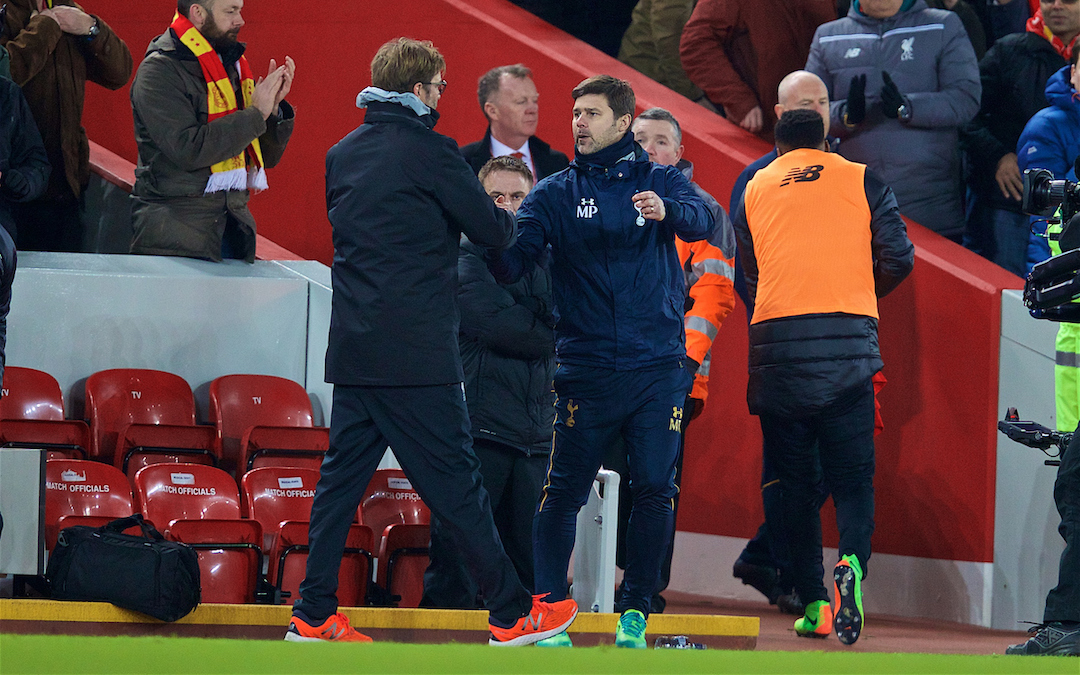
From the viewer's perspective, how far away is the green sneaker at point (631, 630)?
4.50m

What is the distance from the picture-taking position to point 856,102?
6660 millimetres

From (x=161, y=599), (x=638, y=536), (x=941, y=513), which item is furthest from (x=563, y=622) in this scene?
(x=941, y=513)

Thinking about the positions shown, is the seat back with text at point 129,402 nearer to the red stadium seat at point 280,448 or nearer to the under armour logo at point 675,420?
the red stadium seat at point 280,448

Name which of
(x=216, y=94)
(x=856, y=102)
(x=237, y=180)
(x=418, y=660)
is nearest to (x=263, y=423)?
(x=237, y=180)

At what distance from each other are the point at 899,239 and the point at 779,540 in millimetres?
1395

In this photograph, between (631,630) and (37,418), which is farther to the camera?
(37,418)

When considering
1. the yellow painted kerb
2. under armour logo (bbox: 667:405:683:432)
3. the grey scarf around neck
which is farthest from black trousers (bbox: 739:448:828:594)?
the grey scarf around neck

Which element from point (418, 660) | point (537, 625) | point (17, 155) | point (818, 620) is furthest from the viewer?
point (17, 155)

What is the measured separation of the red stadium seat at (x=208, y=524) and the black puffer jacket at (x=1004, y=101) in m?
4.07

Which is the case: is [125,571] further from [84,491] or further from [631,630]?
[631,630]

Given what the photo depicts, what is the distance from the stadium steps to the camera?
14.5 ft

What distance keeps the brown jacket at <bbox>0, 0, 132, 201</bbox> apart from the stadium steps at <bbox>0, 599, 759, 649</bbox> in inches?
121

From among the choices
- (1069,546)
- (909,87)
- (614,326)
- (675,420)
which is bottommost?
(1069,546)

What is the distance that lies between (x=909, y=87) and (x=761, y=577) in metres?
2.42
